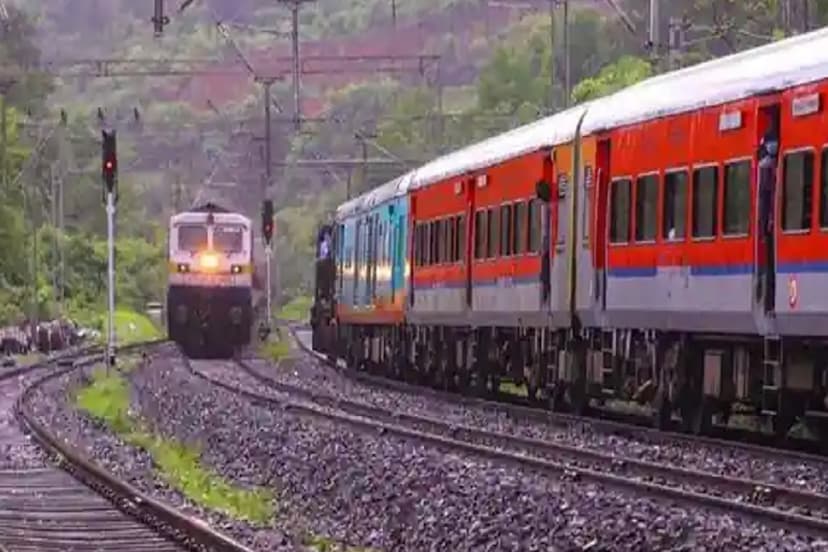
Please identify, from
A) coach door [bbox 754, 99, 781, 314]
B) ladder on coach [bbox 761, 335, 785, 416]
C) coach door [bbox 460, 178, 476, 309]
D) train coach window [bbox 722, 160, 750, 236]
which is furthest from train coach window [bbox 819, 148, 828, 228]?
coach door [bbox 460, 178, 476, 309]

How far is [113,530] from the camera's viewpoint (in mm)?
15711

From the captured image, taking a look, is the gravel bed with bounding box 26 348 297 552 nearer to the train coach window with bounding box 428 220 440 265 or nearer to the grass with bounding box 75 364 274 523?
the grass with bounding box 75 364 274 523

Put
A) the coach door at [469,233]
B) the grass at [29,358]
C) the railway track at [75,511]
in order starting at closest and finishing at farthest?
the railway track at [75,511], the coach door at [469,233], the grass at [29,358]

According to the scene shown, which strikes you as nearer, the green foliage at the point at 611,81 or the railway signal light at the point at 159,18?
the railway signal light at the point at 159,18

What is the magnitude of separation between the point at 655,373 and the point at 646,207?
167 cm

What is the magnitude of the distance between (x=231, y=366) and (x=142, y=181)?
8639cm

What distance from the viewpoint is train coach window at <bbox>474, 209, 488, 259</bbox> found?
3139 cm

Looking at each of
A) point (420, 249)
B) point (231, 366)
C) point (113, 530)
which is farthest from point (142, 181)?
point (113, 530)

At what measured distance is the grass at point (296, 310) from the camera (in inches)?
4020

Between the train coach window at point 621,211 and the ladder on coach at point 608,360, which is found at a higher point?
the train coach window at point 621,211

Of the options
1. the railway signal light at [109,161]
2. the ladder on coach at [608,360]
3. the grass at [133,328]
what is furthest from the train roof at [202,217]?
the ladder on coach at [608,360]

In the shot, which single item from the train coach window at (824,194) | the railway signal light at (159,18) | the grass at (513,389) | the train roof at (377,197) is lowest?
the grass at (513,389)

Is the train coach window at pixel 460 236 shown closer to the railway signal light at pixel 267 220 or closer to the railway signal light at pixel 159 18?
the railway signal light at pixel 159 18

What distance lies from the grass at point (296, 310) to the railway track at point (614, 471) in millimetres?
72299
